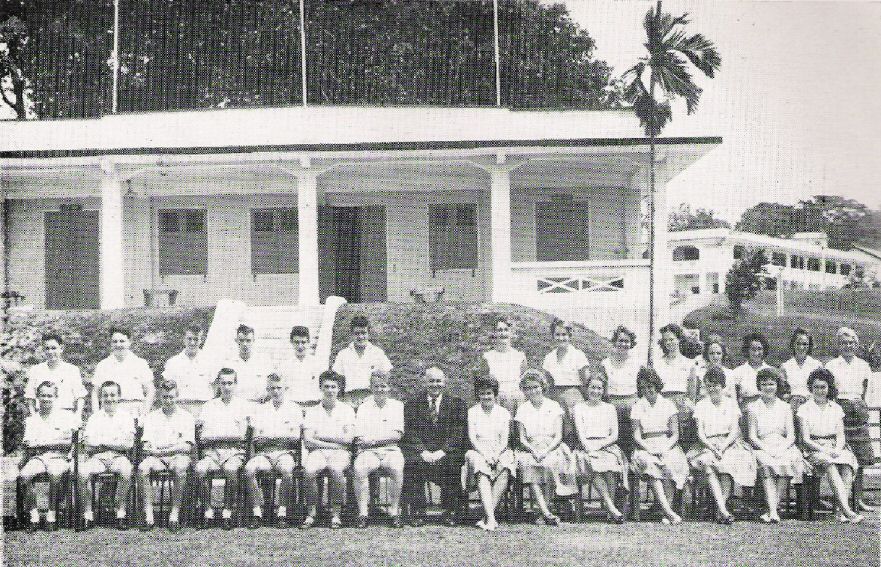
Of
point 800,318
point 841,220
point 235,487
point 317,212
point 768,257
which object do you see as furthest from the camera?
point 841,220

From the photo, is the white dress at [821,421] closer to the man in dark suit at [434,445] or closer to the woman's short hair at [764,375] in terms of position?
the woman's short hair at [764,375]

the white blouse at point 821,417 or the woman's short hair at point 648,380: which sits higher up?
the woman's short hair at point 648,380

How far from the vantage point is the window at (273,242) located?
17.8 meters

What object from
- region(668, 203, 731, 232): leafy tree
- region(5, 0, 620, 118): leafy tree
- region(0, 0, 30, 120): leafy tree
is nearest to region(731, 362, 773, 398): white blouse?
region(5, 0, 620, 118): leafy tree

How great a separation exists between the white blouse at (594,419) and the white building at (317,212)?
9392 mm

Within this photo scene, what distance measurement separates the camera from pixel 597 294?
16.0m

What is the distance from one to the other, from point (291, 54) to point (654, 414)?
A: 719 inches

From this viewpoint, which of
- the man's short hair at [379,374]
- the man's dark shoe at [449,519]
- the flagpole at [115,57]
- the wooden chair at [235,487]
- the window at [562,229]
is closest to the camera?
the man's dark shoe at [449,519]

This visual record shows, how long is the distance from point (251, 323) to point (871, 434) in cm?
884

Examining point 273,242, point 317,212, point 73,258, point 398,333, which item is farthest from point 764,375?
point 73,258

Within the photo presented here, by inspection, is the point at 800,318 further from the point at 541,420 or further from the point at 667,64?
the point at 541,420

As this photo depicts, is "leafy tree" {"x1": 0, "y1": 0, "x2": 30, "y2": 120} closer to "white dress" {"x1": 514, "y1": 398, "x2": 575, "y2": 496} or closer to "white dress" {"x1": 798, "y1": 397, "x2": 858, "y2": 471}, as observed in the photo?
"white dress" {"x1": 514, "y1": 398, "x2": 575, "y2": 496}

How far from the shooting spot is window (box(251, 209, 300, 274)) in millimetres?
17828

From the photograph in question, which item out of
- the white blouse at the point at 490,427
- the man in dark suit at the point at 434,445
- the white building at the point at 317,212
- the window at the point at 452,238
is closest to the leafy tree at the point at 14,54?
the white building at the point at 317,212
